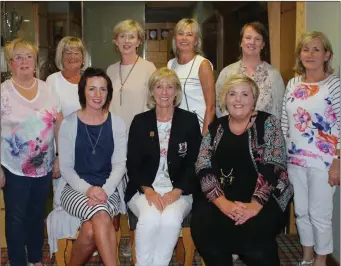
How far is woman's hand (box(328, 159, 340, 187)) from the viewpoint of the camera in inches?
97.3

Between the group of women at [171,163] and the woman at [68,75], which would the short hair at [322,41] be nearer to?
the group of women at [171,163]

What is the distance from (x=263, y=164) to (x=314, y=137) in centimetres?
41

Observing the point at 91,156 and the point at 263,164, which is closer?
the point at 263,164

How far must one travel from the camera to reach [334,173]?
8.14 feet

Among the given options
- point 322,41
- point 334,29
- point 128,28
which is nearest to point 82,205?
point 128,28

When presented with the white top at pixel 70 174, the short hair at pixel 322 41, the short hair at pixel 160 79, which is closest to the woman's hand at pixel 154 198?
the white top at pixel 70 174

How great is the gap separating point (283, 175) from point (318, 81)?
0.60 meters

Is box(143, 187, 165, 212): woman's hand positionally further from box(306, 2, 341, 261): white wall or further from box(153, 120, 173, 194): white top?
box(306, 2, 341, 261): white wall

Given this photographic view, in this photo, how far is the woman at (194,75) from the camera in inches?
111

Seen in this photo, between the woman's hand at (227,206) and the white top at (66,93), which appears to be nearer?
the woman's hand at (227,206)

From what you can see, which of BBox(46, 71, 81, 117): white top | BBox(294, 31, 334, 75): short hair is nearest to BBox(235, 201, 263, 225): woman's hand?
BBox(294, 31, 334, 75): short hair

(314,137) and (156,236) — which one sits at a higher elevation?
(314,137)

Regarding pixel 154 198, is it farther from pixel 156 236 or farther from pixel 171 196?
pixel 156 236

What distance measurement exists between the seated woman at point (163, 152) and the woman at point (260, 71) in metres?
0.48
